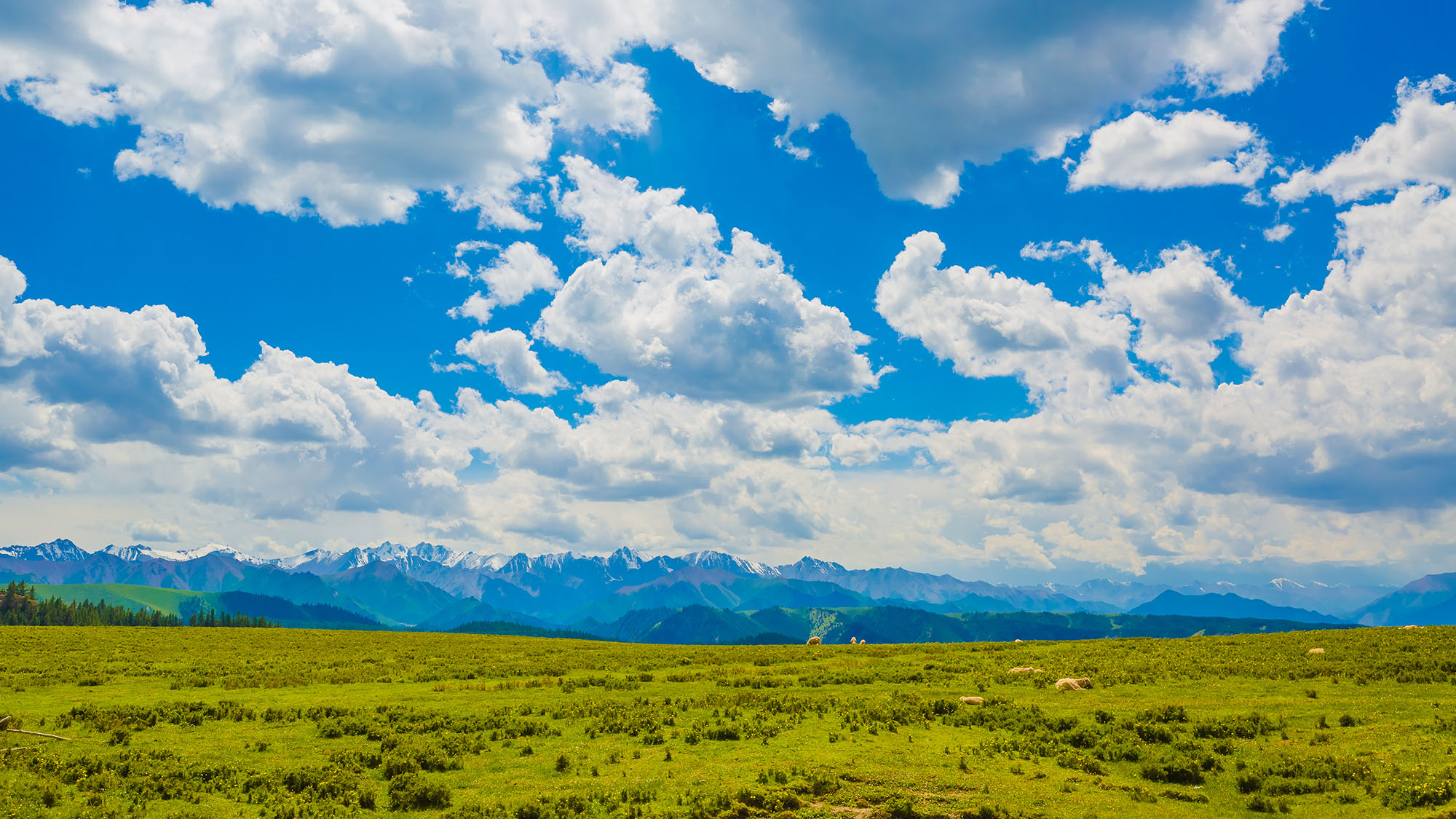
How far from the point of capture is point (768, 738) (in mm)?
28500

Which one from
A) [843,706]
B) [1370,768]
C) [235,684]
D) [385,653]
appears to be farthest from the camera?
[385,653]

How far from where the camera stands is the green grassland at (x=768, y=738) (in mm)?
21297

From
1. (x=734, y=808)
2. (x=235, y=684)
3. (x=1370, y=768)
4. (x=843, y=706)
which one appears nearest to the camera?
(x=734, y=808)

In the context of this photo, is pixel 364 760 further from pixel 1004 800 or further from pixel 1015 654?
pixel 1015 654

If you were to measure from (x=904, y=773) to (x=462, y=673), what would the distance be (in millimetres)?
35590

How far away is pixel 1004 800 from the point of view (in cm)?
2125

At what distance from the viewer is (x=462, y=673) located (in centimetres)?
4981

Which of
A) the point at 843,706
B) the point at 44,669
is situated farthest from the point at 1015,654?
the point at 44,669

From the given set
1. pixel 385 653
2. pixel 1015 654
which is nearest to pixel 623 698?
pixel 1015 654

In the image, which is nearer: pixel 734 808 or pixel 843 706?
pixel 734 808

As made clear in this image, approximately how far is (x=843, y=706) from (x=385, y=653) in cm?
4497

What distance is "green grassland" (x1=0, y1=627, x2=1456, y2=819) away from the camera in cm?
2130

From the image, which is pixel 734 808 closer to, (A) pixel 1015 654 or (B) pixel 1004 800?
(B) pixel 1004 800

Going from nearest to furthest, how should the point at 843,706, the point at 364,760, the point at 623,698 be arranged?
the point at 364,760 < the point at 843,706 < the point at 623,698
